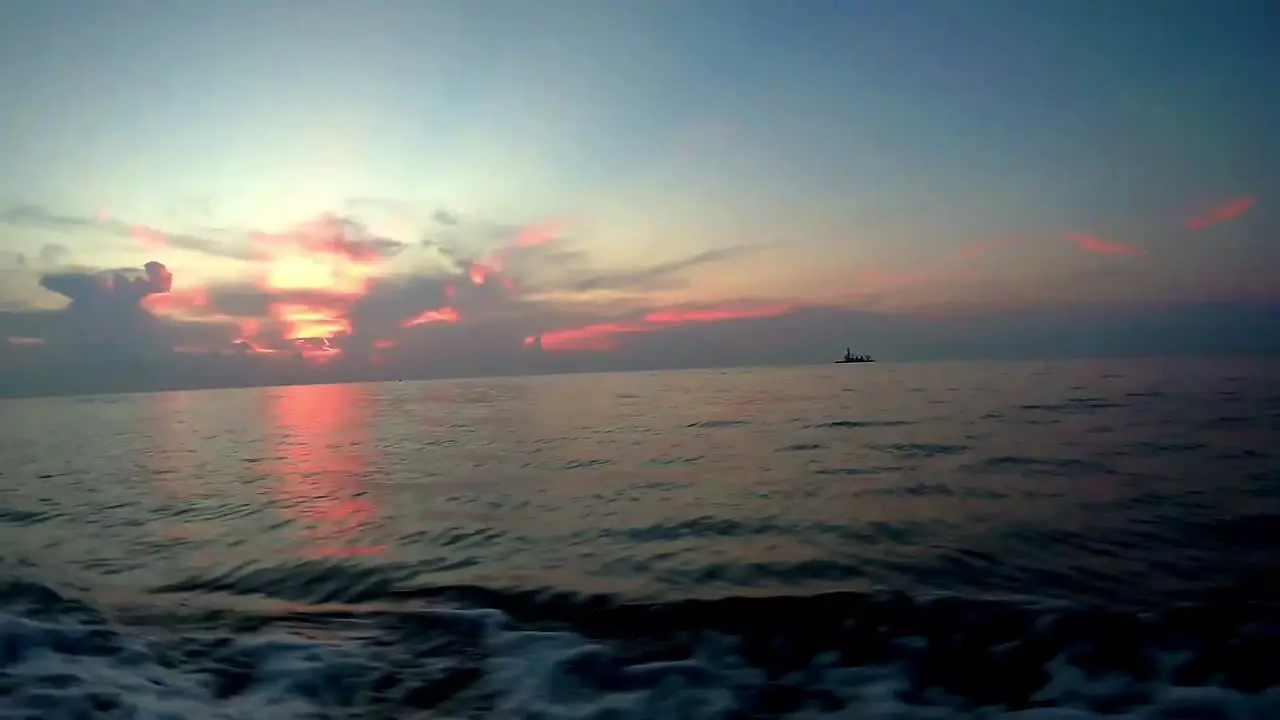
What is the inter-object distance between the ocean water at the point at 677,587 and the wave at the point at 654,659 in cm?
4

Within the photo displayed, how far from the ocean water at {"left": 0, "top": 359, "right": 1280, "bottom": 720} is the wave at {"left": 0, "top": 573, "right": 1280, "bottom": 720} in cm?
4

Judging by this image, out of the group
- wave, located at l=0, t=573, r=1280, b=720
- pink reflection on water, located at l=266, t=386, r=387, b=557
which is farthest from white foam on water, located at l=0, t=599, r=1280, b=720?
pink reflection on water, located at l=266, t=386, r=387, b=557

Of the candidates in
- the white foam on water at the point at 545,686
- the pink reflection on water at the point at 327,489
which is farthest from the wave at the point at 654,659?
the pink reflection on water at the point at 327,489

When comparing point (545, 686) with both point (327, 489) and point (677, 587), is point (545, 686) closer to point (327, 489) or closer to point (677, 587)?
point (677, 587)

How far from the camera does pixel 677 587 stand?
349 inches

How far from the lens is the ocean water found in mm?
Answer: 6109

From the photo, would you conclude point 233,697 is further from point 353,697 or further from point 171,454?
point 171,454

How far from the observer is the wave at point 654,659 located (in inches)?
231

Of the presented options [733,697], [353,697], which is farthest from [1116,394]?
[353,697]

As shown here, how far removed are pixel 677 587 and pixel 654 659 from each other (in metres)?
2.08

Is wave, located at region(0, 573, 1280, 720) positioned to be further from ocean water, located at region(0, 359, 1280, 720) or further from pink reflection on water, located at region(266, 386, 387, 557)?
pink reflection on water, located at region(266, 386, 387, 557)

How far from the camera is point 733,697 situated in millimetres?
5984

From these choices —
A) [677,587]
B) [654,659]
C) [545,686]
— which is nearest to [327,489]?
[677,587]

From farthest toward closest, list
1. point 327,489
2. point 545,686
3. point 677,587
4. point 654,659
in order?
point 327,489
point 677,587
point 654,659
point 545,686
